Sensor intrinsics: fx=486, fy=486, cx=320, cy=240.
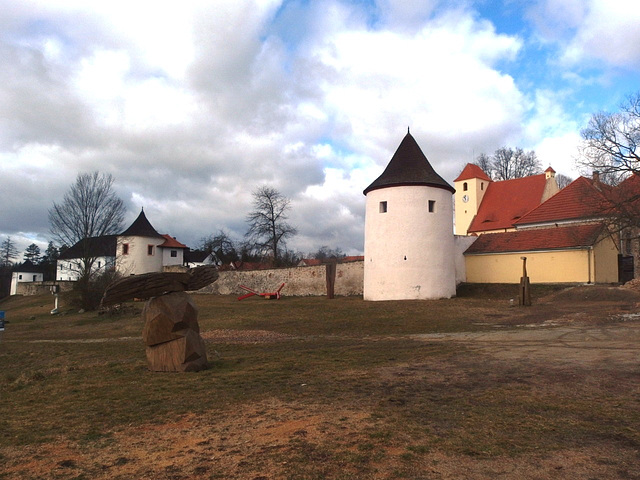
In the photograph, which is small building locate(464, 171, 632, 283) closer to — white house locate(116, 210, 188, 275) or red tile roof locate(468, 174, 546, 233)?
red tile roof locate(468, 174, 546, 233)

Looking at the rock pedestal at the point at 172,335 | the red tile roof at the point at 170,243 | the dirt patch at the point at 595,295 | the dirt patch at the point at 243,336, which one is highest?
the red tile roof at the point at 170,243

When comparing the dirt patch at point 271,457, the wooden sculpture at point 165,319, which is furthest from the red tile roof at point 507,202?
the dirt patch at point 271,457

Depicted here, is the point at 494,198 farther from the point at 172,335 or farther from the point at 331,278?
the point at 172,335

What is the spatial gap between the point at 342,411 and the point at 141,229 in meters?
48.5

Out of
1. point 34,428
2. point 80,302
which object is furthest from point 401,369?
point 80,302

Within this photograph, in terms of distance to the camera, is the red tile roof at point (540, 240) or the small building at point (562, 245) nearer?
the small building at point (562, 245)

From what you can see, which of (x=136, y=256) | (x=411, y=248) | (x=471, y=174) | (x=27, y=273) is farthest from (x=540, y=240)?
(x=27, y=273)

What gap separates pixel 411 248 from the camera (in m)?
23.7

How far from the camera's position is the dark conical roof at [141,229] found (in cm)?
4925

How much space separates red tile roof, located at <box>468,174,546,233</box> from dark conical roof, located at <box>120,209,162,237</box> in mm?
31686

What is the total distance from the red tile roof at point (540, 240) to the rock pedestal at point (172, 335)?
21412mm

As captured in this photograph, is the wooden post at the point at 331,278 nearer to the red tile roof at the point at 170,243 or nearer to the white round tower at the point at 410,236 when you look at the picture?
the white round tower at the point at 410,236

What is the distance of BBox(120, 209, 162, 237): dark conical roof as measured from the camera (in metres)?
49.2

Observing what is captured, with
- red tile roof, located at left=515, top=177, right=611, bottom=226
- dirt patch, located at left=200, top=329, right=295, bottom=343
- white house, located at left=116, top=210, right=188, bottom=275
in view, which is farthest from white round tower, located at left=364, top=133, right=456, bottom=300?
white house, located at left=116, top=210, right=188, bottom=275
